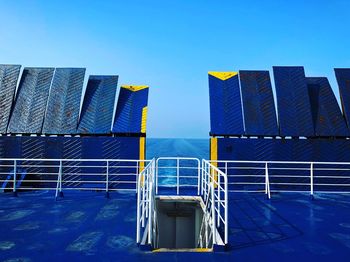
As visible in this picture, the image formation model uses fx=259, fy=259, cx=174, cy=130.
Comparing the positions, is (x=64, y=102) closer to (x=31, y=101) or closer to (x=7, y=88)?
Result: (x=31, y=101)

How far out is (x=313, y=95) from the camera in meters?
11.3

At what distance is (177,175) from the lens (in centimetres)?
770

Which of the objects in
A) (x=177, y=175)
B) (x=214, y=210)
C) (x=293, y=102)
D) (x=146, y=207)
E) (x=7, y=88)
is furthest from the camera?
(x=7, y=88)

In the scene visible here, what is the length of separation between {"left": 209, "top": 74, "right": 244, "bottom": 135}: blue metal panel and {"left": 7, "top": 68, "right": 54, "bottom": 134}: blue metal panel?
722 centimetres

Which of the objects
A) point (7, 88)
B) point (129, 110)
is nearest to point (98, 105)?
A: point (129, 110)

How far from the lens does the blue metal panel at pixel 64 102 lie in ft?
34.9

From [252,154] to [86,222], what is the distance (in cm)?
685

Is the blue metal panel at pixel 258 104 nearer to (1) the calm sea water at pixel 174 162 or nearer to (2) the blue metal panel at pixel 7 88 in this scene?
(1) the calm sea water at pixel 174 162

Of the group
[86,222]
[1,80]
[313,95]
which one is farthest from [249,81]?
[1,80]

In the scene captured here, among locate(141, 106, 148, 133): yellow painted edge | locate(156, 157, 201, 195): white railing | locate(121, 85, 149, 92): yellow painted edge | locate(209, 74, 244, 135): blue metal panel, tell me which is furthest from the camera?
locate(121, 85, 149, 92): yellow painted edge

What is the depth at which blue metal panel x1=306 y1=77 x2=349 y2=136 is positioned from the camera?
34.1 ft

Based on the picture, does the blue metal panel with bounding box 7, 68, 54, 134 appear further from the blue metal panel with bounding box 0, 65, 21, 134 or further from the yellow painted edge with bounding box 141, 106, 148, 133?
the yellow painted edge with bounding box 141, 106, 148, 133

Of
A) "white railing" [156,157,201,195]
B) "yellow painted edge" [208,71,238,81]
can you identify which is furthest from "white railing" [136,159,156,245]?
"yellow painted edge" [208,71,238,81]

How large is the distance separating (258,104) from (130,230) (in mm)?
8069
